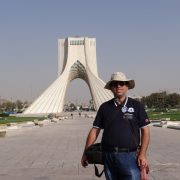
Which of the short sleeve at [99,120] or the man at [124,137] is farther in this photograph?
the short sleeve at [99,120]

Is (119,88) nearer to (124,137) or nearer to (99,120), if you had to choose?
(99,120)

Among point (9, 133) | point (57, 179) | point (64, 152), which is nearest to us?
point (57, 179)

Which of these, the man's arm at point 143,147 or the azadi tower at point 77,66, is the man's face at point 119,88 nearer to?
the man's arm at point 143,147

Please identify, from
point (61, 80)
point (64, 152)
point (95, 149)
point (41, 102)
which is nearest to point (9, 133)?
point (64, 152)

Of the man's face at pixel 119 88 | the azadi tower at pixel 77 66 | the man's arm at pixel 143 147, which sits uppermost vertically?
the azadi tower at pixel 77 66

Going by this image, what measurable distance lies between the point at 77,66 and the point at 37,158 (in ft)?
228

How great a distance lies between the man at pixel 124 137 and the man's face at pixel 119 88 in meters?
0.01

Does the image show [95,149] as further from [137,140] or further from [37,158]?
[37,158]

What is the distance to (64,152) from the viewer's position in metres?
9.88

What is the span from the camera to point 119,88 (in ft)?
11.4

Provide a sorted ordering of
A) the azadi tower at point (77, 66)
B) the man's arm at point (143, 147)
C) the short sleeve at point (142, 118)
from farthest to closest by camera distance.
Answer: the azadi tower at point (77, 66) → the short sleeve at point (142, 118) → the man's arm at point (143, 147)

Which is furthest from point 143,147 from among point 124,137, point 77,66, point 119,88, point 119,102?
point 77,66

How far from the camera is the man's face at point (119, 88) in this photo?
347 centimetres

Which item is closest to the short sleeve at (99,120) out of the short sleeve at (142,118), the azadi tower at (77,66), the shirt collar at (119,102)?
the shirt collar at (119,102)
